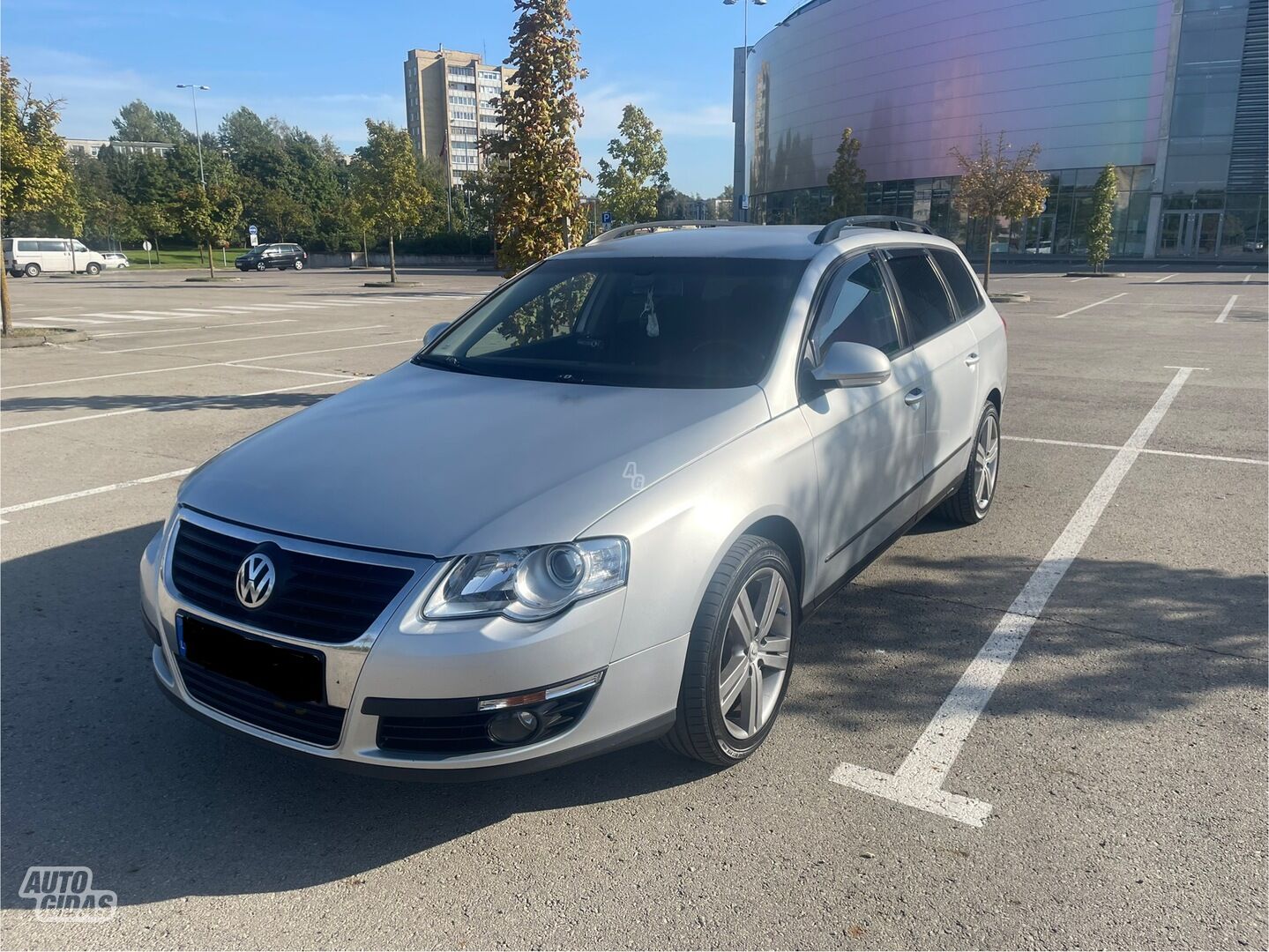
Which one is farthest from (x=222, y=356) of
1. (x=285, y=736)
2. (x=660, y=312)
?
(x=285, y=736)

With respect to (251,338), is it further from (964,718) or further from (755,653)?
(964,718)

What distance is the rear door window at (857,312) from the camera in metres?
3.86

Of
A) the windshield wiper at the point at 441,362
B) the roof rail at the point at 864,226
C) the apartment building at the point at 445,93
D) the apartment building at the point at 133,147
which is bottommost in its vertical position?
the windshield wiper at the point at 441,362

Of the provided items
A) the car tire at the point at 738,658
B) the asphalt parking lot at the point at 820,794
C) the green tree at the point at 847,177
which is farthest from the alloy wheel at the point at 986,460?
the green tree at the point at 847,177

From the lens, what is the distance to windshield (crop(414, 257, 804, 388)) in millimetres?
3684

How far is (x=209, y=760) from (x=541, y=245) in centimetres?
750

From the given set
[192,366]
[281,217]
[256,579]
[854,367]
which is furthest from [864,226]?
[281,217]

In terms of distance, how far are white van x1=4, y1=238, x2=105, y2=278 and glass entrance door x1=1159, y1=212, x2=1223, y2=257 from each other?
56805 millimetres

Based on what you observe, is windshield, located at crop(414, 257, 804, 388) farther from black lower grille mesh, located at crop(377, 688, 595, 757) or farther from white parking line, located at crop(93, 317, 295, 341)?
white parking line, located at crop(93, 317, 295, 341)

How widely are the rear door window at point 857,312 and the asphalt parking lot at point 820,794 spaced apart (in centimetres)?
130

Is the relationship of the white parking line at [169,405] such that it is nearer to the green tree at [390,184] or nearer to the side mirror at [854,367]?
the side mirror at [854,367]

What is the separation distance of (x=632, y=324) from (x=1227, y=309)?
77.3ft

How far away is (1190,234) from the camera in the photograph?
160 ft

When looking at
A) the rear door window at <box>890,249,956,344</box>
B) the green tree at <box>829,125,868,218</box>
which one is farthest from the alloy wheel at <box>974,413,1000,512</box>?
the green tree at <box>829,125,868,218</box>
